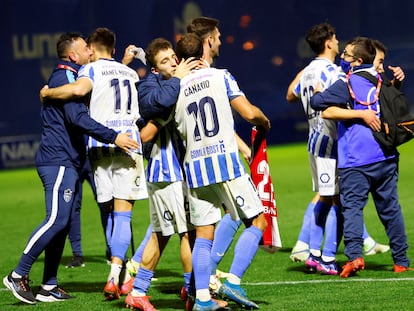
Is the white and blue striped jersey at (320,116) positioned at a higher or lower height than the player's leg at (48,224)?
higher

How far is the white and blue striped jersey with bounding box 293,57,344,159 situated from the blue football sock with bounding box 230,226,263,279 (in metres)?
2.18

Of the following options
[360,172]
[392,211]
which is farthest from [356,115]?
[392,211]

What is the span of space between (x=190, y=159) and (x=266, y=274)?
234cm

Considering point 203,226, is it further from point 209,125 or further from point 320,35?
point 320,35

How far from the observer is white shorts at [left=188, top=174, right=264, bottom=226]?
301 inches

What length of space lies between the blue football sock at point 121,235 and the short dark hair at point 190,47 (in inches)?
73.6

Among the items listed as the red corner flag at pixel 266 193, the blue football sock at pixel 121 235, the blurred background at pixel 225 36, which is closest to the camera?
the red corner flag at pixel 266 193

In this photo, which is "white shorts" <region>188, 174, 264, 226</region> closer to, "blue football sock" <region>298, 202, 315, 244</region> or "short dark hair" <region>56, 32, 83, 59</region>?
"short dark hair" <region>56, 32, 83, 59</region>

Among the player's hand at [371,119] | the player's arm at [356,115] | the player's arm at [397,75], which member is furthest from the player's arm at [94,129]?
the player's arm at [397,75]

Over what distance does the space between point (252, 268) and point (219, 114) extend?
9.34 feet

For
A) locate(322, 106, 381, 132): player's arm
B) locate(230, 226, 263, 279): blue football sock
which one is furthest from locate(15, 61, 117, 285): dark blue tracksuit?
locate(322, 106, 381, 132): player's arm

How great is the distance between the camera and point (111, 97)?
357 inches

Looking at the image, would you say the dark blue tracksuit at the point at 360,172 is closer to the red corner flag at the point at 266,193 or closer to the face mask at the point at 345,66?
the face mask at the point at 345,66

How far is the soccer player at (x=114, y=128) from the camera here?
29.6 feet
